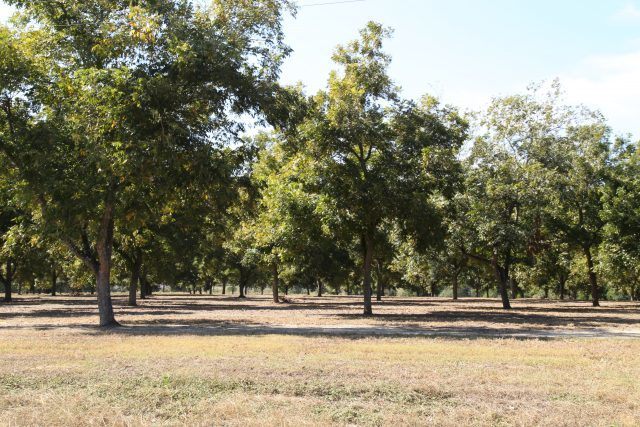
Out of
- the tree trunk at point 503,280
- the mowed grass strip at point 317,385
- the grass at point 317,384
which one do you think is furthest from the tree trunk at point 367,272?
the mowed grass strip at point 317,385

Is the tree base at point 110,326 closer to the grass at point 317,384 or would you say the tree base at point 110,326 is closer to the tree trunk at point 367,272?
the grass at point 317,384

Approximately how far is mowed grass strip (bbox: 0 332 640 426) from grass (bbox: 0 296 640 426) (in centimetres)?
2

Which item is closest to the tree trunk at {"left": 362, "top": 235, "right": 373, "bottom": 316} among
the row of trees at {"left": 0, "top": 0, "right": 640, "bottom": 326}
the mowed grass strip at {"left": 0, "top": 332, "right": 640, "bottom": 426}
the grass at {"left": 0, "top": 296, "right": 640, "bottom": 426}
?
the row of trees at {"left": 0, "top": 0, "right": 640, "bottom": 326}

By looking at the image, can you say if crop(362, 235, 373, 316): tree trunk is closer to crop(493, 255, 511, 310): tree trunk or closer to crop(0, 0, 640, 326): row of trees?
crop(0, 0, 640, 326): row of trees

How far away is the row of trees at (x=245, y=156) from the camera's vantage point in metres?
19.7

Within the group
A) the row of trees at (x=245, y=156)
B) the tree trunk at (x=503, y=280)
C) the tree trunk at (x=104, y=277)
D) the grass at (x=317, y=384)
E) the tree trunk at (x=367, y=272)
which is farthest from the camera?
the tree trunk at (x=503, y=280)

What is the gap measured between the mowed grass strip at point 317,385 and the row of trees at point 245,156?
→ 7.91 meters

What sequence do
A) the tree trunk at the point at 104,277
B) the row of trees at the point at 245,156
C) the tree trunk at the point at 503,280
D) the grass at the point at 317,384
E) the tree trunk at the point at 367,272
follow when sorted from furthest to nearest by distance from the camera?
the tree trunk at the point at 503,280, the tree trunk at the point at 367,272, the tree trunk at the point at 104,277, the row of trees at the point at 245,156, the grass at the point at 317,384

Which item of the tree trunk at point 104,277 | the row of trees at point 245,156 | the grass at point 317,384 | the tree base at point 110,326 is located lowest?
the tree base at point 110,326

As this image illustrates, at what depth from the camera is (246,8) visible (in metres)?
22.5

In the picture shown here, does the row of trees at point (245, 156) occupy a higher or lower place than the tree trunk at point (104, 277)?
higher

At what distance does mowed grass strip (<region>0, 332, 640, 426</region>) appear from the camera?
7.51 m

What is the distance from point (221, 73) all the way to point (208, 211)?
6259 mm

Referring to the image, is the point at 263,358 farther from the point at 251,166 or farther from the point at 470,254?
the point at 470,254
